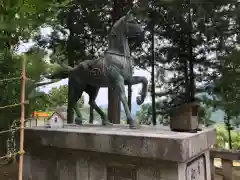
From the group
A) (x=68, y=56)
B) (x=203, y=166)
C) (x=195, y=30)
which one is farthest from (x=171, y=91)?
(x=203, y=166)

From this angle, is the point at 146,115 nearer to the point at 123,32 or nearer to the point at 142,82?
the point at 142,82

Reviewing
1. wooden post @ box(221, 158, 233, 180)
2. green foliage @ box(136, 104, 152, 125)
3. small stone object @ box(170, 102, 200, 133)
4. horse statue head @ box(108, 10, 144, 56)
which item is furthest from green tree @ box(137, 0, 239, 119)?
small stone object @ box(170, 102, 200, 133)

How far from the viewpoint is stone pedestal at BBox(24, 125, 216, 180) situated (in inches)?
83.0

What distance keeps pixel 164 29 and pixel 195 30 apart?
3.18 feet

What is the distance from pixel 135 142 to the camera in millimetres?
2236

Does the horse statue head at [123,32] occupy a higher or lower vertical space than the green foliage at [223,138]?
higher

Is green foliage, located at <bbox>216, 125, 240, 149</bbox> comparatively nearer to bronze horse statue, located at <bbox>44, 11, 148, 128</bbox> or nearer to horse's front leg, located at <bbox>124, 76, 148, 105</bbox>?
horse's front leg, located at <bbox>124, 76, 148, 105</bbox>

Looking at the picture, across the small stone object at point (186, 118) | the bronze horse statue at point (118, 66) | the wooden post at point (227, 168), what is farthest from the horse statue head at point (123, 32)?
the wooden post at point (227, 168)

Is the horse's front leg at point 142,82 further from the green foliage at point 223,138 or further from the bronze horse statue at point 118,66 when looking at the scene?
the green foliage at point 223,138

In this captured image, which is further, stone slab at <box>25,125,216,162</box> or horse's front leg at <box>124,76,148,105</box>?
horse's front leg at <box>124,76,148,105</box>

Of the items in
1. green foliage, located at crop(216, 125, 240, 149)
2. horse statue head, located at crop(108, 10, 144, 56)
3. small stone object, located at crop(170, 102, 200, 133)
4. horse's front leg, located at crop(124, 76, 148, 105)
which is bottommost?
green foliage, located at crop(216, 125, 240, 149)

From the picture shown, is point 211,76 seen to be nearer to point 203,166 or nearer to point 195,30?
point 195,30

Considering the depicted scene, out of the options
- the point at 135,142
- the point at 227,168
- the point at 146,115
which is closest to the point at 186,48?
the point at 146,115

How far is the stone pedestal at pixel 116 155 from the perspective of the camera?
2.11 m
